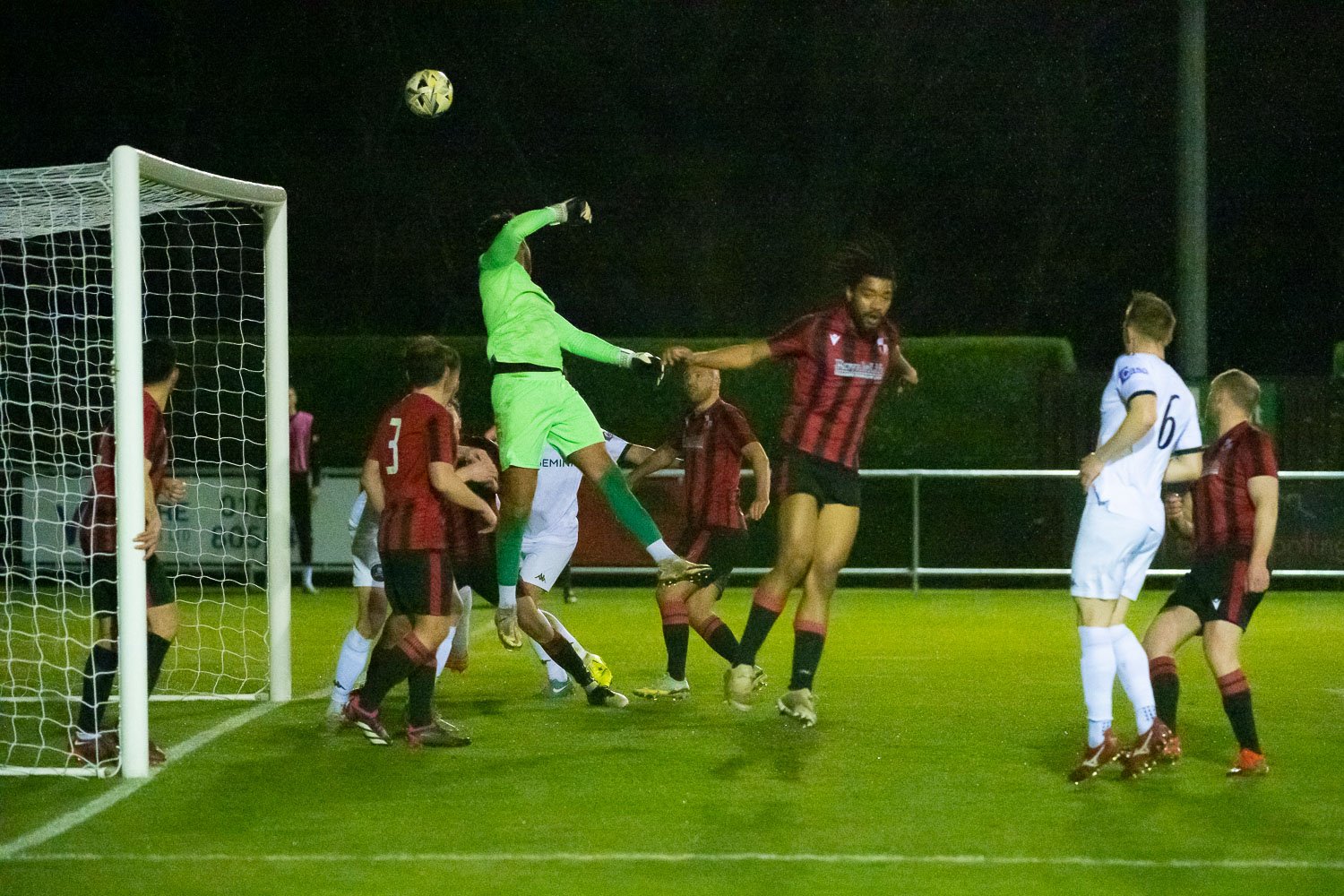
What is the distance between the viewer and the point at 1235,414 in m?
6.84

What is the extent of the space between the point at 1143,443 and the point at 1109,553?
1.49 ft

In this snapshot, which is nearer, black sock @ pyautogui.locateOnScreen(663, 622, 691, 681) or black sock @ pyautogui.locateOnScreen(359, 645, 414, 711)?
black sock @ pyautogui.locateOnScreen(359, 645, 414, 711)

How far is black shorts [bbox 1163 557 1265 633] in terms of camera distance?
22.4 ft

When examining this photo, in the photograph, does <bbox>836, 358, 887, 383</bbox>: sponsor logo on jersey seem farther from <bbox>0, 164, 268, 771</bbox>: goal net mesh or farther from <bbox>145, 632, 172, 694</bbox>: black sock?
<bbox>145, 632, 172, 694</bbox>: black sock

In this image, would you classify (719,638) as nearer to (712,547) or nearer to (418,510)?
(712,547)

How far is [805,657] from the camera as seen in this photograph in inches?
288

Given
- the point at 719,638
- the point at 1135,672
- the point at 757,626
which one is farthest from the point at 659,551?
the point at 1135,672

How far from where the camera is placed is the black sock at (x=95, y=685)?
6988 millimetres

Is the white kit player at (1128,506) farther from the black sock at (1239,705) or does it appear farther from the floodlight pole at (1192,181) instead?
the floodlight pole at (1192,181)

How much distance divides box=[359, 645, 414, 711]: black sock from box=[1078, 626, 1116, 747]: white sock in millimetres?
2868

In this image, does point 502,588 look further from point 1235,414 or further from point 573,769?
point 1235,414

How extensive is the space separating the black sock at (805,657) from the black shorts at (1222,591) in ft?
5.27

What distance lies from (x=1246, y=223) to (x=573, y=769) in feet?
72.5

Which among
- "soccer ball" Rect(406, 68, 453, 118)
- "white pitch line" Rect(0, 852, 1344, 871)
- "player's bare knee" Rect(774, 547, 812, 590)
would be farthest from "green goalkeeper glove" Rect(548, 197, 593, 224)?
"white pitch line" Rect(0, 852, 1344, 871)
